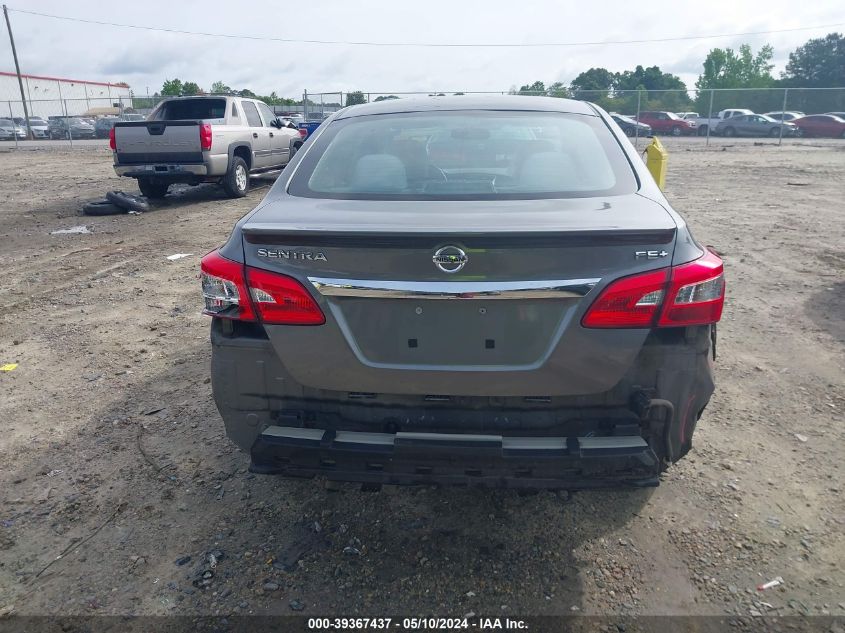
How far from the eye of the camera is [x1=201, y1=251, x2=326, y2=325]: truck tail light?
2.36 meters

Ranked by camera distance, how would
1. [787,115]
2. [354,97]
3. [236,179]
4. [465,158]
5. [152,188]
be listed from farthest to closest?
[787,115]
[354,97]
[152,188]
[236,179]
[465,158]

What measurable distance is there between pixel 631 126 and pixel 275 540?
33.4 metres

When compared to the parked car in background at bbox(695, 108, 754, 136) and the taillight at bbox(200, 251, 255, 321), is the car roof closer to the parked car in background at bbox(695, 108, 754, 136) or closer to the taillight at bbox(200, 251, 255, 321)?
the taillight at bbox(200, 251, 255, 321)

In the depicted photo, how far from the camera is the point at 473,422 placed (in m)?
2.40

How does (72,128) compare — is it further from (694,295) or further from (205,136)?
(694,295)

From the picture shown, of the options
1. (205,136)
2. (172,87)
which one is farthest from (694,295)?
(172,87)

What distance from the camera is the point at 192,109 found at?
13133 millimetres

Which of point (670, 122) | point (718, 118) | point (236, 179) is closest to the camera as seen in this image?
point (236, 179)

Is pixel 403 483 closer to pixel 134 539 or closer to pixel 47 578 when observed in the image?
pixel 134 539

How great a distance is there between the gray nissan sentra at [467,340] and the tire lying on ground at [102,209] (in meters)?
9.94

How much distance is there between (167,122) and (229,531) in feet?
34.2

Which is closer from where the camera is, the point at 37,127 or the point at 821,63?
the point at 37,127

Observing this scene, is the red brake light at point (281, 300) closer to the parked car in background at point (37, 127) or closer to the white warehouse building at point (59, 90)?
the parked car in background at point (37, 127)

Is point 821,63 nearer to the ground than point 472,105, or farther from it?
farther from it
